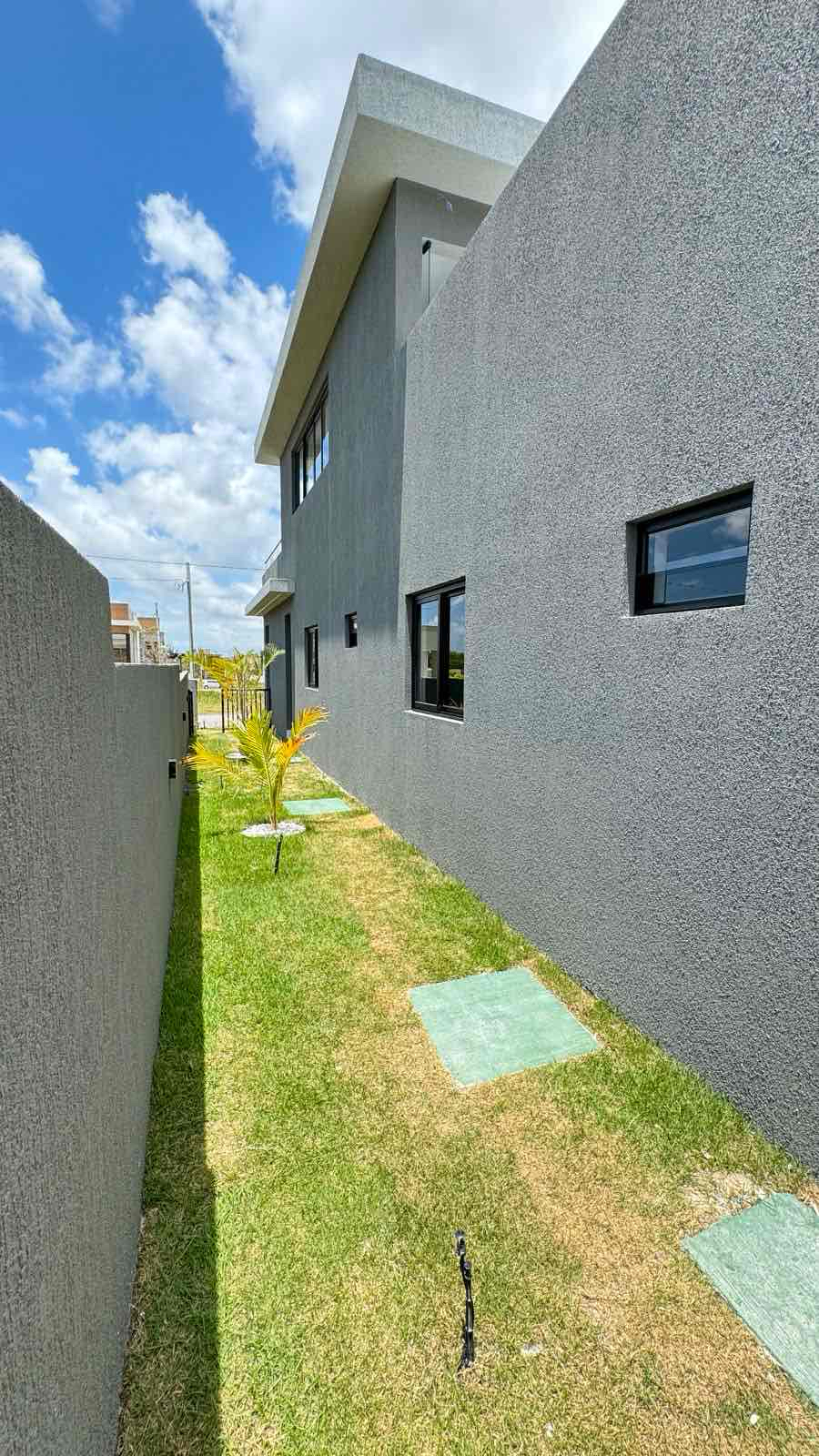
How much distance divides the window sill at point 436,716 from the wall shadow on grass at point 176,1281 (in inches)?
130

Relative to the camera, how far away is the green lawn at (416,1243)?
1.65 metres

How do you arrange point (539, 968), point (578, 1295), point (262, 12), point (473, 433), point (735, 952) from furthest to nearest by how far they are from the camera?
point (262, 12) < point (473, 433) < point (539, 968) < point (735, 952) < point (578, 1295)

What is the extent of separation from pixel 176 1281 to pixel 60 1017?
154cm

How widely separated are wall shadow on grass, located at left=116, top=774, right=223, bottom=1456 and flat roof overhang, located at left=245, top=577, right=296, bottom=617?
12388 mm

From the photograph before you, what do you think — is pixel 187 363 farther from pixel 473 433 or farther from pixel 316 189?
pixel 473 433

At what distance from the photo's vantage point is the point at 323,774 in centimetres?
1128

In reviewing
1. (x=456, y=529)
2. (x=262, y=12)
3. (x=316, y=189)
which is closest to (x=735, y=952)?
(x=456, y=529)

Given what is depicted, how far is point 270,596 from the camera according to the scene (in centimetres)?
1566

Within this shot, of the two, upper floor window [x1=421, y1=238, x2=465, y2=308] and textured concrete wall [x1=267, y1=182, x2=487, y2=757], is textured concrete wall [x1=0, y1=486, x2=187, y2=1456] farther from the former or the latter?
upper floor window [x1=421, y1=238, x2=465, y2=308]

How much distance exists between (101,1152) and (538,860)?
10.5 feet

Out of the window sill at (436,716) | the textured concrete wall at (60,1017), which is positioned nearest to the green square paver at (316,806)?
the window sill at (436,716)

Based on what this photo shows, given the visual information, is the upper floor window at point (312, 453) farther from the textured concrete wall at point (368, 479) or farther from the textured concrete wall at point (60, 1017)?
the textured concrete wall at point (60, 1017)

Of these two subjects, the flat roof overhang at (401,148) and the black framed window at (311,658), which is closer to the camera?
the flat roof overhang at (401,148)

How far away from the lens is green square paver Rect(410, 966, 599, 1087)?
10.3 ft
